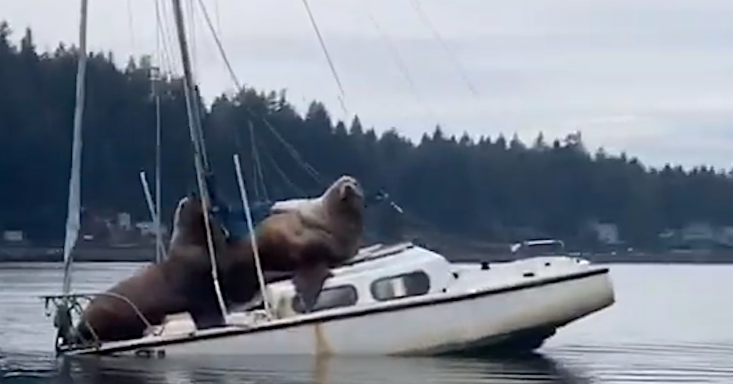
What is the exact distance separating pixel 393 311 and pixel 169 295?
4.18 metres

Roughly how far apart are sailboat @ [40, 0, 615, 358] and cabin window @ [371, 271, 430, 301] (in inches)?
0.7

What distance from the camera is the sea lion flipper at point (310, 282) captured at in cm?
4178

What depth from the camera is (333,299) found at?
137 ft

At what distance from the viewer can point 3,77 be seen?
150m

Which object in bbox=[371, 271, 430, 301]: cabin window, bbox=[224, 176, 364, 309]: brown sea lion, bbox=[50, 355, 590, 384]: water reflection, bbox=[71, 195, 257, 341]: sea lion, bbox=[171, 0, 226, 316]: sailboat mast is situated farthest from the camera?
bbox=[171, 0, 226, 316]: sailboat mast

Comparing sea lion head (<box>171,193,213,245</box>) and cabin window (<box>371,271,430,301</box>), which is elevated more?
sea lion head (<box>171,193,213,245</box>)

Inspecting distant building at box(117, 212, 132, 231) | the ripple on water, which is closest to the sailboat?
the ripple on water

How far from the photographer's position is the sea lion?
4225 cm

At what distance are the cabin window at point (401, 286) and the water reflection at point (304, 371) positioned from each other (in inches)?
46.2

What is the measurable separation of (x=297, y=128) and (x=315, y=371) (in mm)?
96761

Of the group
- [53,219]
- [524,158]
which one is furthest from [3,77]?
[524,158]

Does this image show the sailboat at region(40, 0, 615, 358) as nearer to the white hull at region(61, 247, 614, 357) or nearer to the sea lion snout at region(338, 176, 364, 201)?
the white hull at region(61, 247, 614, 357)

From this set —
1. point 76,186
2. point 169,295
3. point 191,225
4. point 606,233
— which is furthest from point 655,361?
point 606,233

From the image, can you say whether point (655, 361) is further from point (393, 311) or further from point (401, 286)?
point (393, 311)
